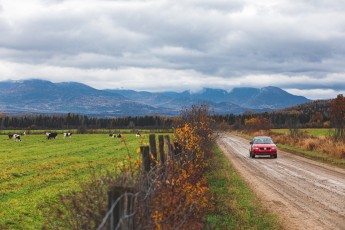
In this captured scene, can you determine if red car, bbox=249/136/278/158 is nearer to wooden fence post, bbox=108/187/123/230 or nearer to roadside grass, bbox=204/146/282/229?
roadside grass, bbox=204/146/282/229

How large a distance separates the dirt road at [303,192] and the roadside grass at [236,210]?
38cm

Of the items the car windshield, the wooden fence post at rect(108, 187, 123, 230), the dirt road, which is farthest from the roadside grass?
the car windshield

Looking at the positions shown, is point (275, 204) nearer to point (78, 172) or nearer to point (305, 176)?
point (305, 176)

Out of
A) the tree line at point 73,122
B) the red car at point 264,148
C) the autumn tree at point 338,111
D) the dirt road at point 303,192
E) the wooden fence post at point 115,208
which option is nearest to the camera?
the wooden fence post at point 115,208

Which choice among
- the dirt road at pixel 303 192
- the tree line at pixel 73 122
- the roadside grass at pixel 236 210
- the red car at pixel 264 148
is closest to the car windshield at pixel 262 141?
the red car at pixel 264 148

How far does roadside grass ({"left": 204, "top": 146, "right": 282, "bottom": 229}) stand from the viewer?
11141mm

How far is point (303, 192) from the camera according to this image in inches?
643

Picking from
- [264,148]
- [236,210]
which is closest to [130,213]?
[236,210]

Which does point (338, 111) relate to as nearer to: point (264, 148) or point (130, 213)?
point (264, 148)

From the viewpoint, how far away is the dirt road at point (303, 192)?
11.7 metres

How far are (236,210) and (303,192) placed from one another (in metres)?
4.63

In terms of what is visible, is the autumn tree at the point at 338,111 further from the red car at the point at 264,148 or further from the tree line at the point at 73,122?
the tree line at the point at 73,122

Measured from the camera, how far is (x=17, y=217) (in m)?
13.0

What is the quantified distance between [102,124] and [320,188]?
180m
